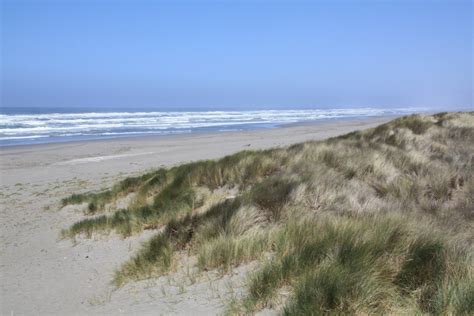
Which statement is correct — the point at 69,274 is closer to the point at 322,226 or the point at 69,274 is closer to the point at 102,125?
the point at 322,226

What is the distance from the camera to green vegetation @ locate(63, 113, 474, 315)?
3168mm

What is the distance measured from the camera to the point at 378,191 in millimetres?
6801

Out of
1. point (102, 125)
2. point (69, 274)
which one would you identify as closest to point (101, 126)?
point (102, 125)

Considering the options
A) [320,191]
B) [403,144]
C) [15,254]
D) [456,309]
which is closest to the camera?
[456,309]

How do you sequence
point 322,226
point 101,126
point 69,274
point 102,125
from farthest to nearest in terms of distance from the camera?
point 102,125 < point 101,126 < point 69,274 < point 322,226

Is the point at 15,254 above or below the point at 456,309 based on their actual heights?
below

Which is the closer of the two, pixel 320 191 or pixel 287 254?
pixel 287 254

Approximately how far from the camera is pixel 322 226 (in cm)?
440

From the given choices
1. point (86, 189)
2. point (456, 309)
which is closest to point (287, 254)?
point (456, 309)

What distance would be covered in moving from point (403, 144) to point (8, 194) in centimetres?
1078

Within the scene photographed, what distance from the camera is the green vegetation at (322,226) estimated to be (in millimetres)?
3168

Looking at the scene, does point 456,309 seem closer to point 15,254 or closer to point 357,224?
point 357,224

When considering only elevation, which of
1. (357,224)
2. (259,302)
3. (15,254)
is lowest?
(15,254)

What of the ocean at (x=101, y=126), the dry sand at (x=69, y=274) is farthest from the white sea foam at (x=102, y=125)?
the dry sand at (x=69, y=274)
